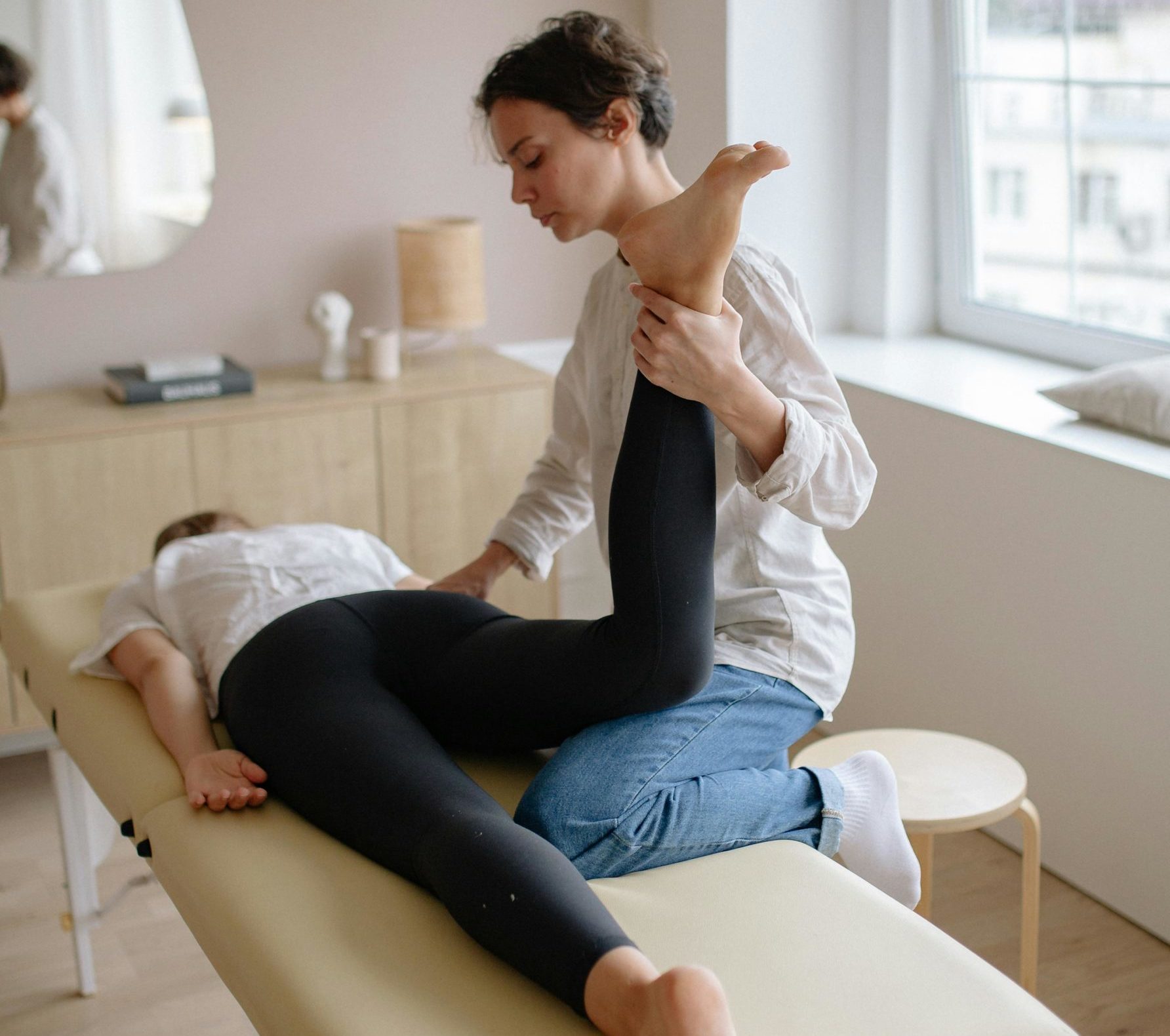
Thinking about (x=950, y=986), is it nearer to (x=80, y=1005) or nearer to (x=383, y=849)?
(x=383, y=849)

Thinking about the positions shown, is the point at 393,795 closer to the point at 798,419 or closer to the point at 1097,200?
the point at 798,419

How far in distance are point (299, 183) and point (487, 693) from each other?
73.7 inches

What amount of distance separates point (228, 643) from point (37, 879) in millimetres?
916

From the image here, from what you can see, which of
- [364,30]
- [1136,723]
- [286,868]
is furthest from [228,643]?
[364,30]

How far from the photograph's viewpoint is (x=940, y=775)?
1868 millimetres

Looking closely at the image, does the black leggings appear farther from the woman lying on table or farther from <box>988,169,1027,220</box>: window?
<box>988,169,1027,220</box>: window

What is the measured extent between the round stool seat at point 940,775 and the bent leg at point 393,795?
614 millimetres

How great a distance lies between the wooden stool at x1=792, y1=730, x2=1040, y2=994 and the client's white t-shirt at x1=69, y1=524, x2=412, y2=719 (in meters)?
0.72

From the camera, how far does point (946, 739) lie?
6.51 ft

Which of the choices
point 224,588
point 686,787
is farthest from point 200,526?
point 686,787

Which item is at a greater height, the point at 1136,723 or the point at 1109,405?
the point at 1109,405

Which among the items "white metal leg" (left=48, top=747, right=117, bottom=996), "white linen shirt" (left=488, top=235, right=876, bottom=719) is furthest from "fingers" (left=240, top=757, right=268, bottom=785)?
"white metal leg" (left=48, top=747, right=117, bottom=996)

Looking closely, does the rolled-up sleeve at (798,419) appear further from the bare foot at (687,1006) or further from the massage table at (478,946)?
the bare foot at (687,1006)

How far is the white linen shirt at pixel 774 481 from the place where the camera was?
1.46 m
